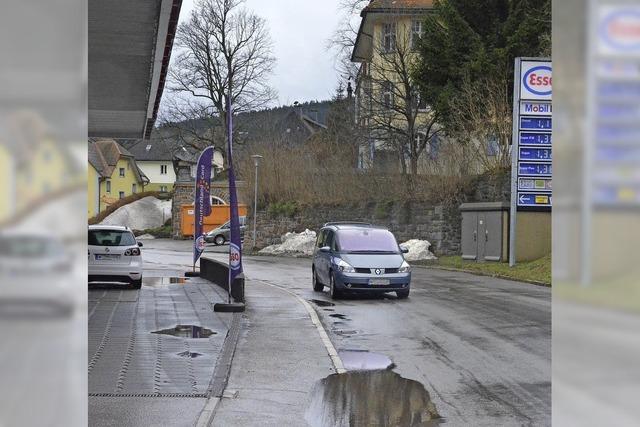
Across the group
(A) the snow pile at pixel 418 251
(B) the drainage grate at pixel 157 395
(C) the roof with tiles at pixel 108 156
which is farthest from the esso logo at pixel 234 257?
(C) the roof with tiles at pixel 108 156

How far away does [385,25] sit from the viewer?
44.4m

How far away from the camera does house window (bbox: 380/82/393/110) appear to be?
4022 centimetres

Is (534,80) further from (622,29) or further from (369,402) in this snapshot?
(622,29)

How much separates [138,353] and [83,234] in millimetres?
7222

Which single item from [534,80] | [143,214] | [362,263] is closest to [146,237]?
[143,214]

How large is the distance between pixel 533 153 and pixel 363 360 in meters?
18.0

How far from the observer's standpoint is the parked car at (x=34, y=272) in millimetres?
3592

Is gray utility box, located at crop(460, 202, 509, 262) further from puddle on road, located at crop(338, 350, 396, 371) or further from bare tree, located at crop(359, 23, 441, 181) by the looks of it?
puddle on road, located at crop(338, 350, 396, 371)

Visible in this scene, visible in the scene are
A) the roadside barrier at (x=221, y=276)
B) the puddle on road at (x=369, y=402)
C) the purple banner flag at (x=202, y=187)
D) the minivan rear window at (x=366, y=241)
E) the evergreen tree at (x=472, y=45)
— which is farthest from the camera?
the evergreen tree at (x=472, y=45)

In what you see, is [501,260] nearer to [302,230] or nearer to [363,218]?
[363,218]

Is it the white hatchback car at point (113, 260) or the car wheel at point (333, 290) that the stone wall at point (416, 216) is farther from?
the white hatchback car at point (113, 260)

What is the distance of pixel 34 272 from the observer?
3754 mm

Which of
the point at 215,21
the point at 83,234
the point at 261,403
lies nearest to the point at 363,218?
the point at 215,21

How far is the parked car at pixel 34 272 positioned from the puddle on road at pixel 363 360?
6675mm
